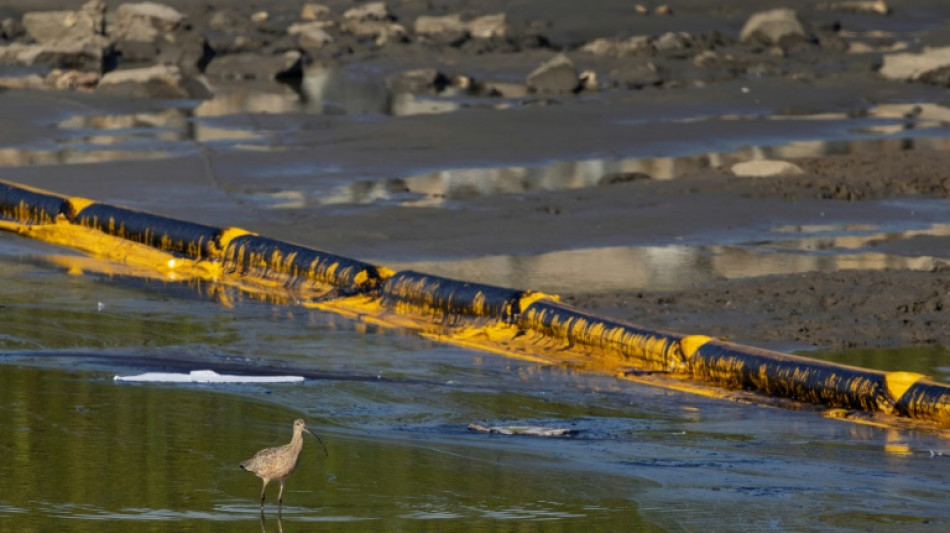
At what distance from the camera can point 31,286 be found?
37.8 ft

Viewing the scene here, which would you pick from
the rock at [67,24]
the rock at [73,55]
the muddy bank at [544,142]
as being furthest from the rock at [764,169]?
the rock at [67,24]

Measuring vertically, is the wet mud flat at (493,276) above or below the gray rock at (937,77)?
below

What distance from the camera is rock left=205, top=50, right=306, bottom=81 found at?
103 feet

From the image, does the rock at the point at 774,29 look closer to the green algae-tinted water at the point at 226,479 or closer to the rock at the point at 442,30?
the rock at the point at 442,30

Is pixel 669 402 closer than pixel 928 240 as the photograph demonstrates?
Yes

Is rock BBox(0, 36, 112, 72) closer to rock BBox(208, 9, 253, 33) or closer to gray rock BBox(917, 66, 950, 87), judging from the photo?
rock BBox(208, 9, 253, 33)

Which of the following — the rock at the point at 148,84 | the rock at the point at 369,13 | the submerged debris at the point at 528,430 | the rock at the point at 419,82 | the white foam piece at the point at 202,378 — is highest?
the rock at the point at 369,13

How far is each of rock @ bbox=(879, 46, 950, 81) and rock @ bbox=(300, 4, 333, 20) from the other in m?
15.4

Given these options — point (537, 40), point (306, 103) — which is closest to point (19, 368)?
point (306, 103)

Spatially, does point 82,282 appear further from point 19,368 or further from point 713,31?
point 713,31

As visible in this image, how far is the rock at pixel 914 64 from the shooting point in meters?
28.7

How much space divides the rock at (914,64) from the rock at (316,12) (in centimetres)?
1542

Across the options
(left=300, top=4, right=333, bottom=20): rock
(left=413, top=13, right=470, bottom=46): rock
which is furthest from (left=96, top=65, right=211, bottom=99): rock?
(left=300, top=4, right=333, bottom=20): rock

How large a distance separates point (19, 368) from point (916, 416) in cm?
418
